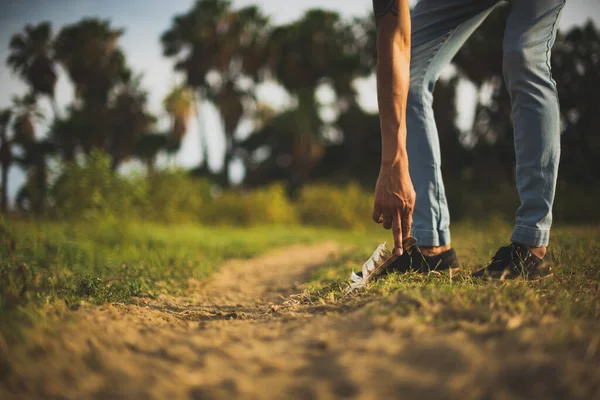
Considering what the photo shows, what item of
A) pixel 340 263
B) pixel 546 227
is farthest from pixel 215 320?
pixel 340 263

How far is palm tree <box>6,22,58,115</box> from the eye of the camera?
2242 centimetres

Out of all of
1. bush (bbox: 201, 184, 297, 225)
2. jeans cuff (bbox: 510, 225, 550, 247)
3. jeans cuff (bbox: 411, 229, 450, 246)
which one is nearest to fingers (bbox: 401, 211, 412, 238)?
jeans cuff (bbox: 411, 229, 450, 246)

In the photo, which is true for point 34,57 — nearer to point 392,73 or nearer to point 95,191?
point 95,191

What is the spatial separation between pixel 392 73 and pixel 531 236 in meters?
1.02

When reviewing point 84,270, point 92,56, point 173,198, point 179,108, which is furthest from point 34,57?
point 84,270

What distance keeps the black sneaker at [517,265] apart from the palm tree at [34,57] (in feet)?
90.7

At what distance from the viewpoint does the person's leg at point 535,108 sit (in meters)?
1.83

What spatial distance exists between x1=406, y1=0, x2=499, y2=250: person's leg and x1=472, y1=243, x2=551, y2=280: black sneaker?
0.28 metres

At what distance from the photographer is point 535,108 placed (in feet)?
6.04

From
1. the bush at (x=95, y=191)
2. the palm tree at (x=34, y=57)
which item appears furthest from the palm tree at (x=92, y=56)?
the bush at (x=95, y=191)

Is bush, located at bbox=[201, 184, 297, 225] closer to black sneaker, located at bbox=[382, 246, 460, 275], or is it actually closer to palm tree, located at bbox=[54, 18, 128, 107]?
black sneaker, located at bbox=[382, 246, 460, 275]

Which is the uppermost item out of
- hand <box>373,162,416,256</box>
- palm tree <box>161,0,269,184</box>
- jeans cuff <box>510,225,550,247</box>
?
palm tree <box>161,0,269,184</box>

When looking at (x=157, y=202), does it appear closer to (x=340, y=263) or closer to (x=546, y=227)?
(x=340, y=263)

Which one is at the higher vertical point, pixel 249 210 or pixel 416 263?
pixel 416 263
